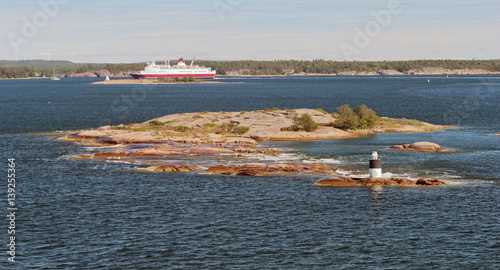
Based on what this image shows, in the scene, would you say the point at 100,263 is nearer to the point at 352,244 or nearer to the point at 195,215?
the point at 195,215

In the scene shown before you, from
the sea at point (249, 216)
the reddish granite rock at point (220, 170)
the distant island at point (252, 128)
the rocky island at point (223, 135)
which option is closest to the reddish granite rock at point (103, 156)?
the rocky island at point (223, 135)

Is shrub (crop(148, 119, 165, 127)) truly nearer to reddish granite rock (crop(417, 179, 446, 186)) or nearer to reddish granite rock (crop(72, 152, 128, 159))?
reddish granite rock (crop(72, 152, 128, 159))

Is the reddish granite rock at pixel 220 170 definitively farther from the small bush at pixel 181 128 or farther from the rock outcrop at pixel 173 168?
the small bush at pixel 181 128

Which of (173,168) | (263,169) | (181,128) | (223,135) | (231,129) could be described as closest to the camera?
(263,169)

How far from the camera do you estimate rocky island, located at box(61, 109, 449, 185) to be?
57188 mm

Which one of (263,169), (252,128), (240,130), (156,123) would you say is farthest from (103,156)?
(252,128)

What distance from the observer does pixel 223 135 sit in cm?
8056

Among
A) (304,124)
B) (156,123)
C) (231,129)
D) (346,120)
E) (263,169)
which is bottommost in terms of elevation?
(263,169)

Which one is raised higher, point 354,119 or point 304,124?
point 354,119

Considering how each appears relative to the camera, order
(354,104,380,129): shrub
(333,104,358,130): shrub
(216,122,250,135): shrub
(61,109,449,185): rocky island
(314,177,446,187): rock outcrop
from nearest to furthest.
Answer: (314,177,446,187): rock outcrop, (61,109,449,185): rocky island, (216,122,250,135): shrub, (333,104,358,130): shrub, (354,104,380,129): shrub

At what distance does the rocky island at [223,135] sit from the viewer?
57188 millimetres

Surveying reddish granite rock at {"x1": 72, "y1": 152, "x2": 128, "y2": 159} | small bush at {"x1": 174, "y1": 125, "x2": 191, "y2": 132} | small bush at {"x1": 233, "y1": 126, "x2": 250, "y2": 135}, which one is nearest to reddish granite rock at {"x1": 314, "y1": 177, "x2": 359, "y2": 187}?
reddish granite rock at {"x1": 72, "y1": 152, "x2": 128, "y2": 159}

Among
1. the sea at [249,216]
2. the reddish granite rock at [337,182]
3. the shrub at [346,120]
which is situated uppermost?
the shrub at [346,120]

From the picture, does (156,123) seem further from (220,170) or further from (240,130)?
(220,170)
